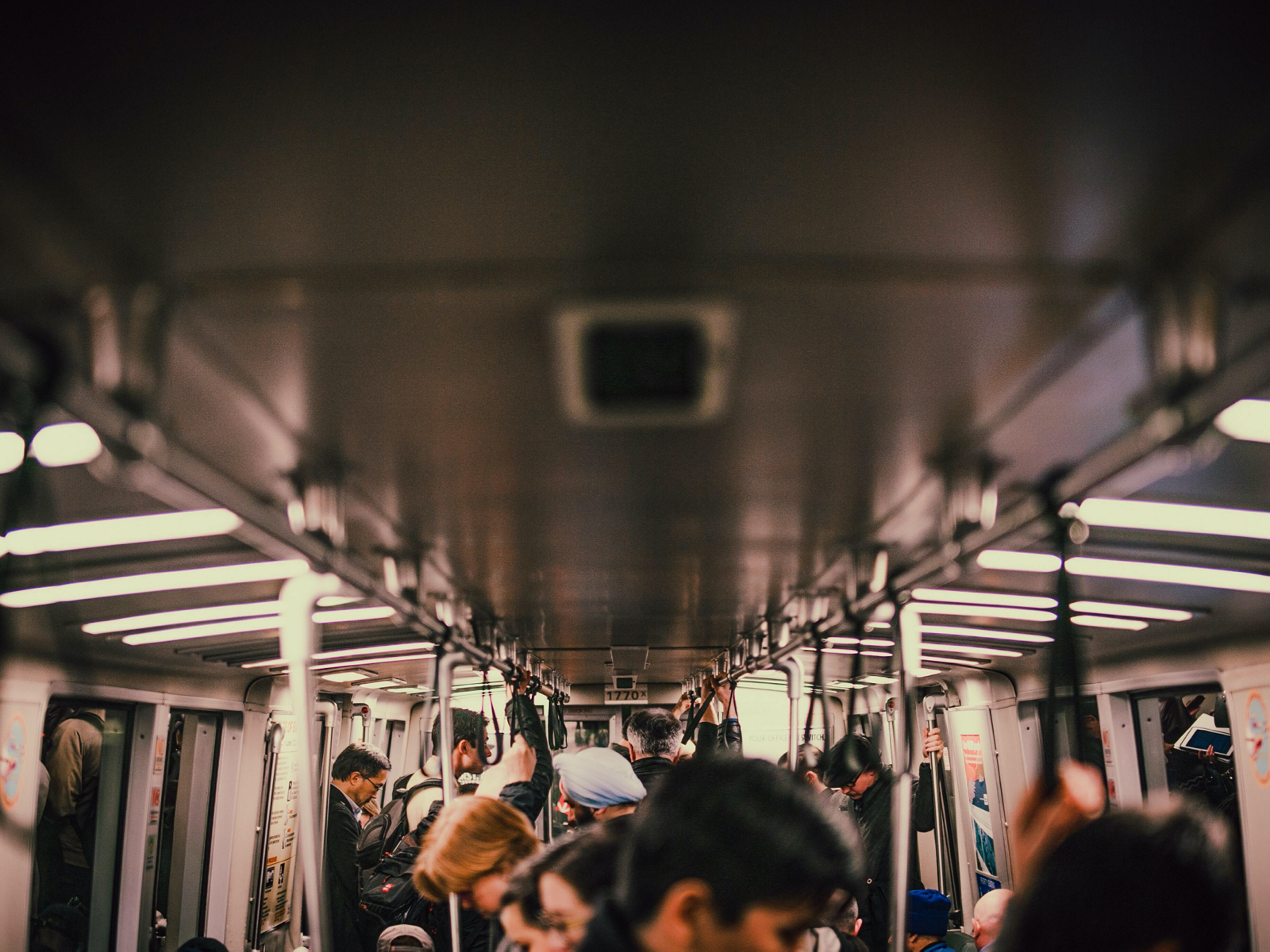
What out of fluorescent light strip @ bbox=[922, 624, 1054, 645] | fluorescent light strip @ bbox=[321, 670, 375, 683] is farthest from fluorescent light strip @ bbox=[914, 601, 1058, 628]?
fluorescent light strip @ bbox=[321, 670, 375, 683]

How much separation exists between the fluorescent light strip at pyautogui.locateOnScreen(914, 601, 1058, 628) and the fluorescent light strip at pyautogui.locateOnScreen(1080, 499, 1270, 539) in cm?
199

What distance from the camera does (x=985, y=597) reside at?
518 cm

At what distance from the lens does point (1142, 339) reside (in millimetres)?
1954

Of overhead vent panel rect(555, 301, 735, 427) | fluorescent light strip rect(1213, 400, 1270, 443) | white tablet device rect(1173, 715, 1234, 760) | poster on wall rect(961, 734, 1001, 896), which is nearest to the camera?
overhead vent panel rect(555, 301, 735, 427)

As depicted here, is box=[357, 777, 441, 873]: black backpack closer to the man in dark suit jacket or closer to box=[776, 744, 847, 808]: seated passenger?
the man in dark suit jacket

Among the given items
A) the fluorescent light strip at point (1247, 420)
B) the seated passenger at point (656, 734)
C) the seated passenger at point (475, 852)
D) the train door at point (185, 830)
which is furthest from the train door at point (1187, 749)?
the train door at point (185, 830)

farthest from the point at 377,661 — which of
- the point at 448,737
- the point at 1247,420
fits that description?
the point at 1247,420

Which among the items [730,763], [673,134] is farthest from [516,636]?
[673,134]

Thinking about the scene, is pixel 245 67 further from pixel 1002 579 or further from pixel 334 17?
pixel 1002 579

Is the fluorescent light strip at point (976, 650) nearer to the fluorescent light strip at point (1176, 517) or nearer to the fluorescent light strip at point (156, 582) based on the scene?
the fluorescent light strip at point (1176, 517)

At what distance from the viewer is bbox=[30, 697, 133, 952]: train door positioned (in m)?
5.97

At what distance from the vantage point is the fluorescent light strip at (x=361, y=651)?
7.15 m

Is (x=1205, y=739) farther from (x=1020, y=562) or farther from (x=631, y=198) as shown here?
(x=631, y=198)

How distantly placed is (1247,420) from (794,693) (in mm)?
3629
